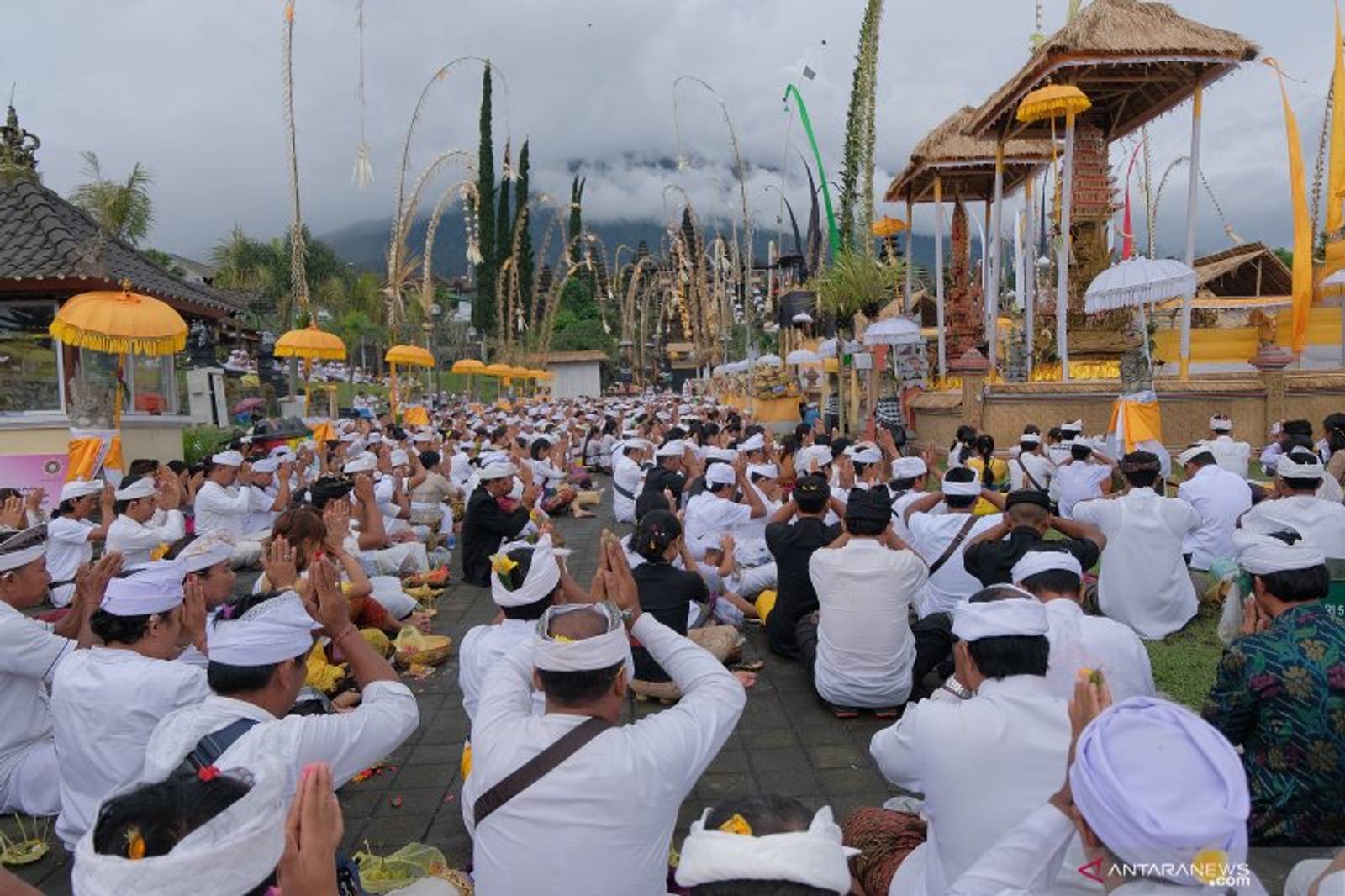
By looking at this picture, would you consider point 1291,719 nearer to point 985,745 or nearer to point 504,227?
point 985,745

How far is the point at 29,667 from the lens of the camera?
12.5 feet

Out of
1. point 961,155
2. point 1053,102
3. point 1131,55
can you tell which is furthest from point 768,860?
point 961,155

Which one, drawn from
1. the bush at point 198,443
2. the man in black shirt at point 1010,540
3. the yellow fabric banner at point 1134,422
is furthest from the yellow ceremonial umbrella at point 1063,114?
the bush at point 198,443

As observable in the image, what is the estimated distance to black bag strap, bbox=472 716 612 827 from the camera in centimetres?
219

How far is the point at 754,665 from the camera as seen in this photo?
5852 millimetres

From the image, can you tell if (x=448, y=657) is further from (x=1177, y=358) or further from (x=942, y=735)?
(x=1177, y=358)

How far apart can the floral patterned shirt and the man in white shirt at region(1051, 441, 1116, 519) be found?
5110mm

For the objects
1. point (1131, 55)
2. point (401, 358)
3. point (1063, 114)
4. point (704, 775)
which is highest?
point (1131, 55)

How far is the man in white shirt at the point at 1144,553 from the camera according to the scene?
5.74 m

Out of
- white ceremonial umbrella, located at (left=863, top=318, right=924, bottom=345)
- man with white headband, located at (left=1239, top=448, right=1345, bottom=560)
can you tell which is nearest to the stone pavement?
man with white headband, located at (left=1239, top=448, right=1345, bottom=560)

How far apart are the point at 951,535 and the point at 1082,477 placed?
10.3 feet

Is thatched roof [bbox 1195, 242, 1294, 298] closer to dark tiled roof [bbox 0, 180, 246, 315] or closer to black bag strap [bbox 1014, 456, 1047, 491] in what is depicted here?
black bag strap [bbox 1014, 456, 1047, 491]

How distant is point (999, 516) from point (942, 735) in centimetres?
326

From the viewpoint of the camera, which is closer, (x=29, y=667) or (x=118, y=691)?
(x=118, y=691)
